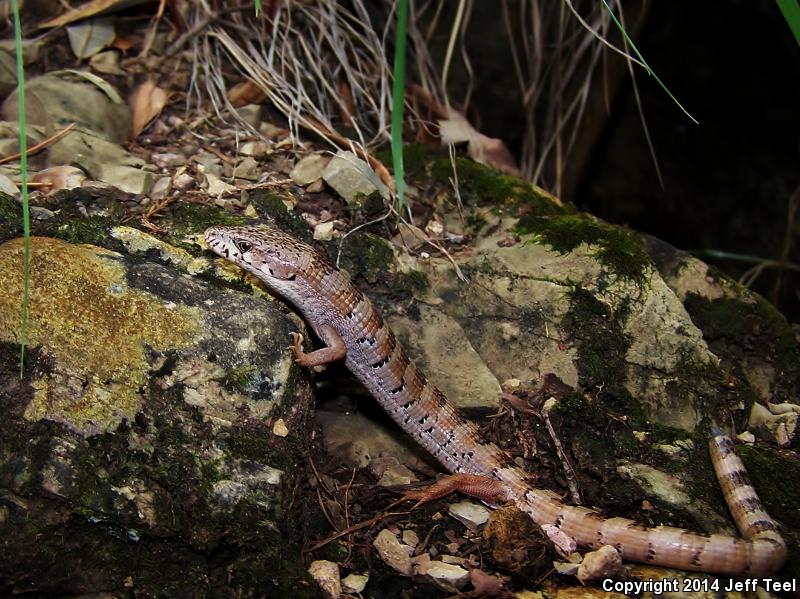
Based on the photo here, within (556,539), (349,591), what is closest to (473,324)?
(556,539)

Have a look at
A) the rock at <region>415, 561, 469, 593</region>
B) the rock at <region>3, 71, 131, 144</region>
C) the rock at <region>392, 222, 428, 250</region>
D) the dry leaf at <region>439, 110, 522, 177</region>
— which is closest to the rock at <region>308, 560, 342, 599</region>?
the rock at <region>415, 561, 469, 593</region>

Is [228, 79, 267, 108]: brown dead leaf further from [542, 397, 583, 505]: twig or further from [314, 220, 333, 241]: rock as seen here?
[542, 397, 583, 505]: twig

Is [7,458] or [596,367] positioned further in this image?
[596,367]

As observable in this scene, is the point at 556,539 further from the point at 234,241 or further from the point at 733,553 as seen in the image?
the point at 234,241

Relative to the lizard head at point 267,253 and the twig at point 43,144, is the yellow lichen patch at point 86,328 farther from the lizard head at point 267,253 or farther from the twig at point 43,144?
the twig at point 43,144

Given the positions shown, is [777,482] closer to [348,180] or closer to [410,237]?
[410,237]

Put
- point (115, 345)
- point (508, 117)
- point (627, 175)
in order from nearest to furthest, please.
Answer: point (115, 345) → point (508, 117) → point (627, 175)

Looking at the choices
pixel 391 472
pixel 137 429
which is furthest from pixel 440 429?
pixel 137 429

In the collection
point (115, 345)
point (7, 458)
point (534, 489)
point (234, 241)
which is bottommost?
point (534, 489)
